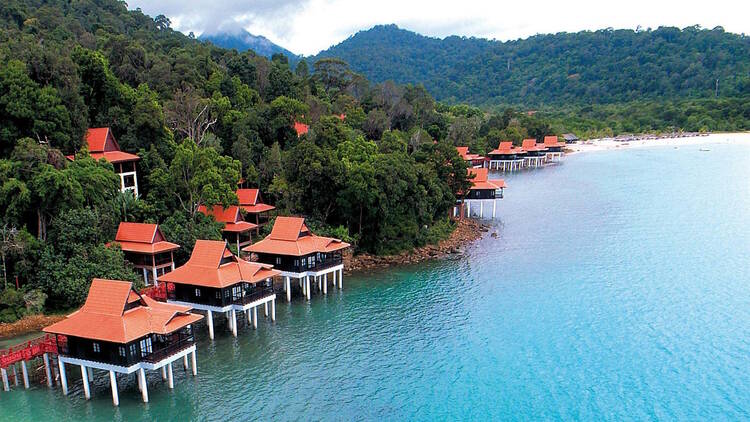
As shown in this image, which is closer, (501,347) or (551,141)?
(501,347)

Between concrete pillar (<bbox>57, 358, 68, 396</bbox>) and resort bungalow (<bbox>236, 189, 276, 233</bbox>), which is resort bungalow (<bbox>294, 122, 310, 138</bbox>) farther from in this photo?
concrete pillar (<bbox>57, 358, 68, 396</bbox>)

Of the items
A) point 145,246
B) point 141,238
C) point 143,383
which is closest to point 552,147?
point 141,238

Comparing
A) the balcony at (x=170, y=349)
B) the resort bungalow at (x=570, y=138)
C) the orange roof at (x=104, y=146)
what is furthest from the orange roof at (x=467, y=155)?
the balcony at (x=170, y=349)

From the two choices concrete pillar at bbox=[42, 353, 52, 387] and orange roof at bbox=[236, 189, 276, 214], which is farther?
orange roof at bbox=[236, 189, 276, 214]

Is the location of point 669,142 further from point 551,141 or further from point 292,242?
point 292,242

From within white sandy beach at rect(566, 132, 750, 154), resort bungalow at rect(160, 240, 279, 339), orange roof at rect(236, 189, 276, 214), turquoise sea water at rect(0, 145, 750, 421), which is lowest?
turquoise sea water at rect(0, 145, 750, 421)

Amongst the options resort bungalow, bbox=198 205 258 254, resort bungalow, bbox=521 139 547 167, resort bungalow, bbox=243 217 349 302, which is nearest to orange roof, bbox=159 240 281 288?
resort bungalow, bbox=243 217 349 302

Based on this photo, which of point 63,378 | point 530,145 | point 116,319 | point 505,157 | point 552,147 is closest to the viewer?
point 116,319

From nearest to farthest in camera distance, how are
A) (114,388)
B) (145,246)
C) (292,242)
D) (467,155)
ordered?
(114,388) < (145,246) < (292,242) < (467,155)

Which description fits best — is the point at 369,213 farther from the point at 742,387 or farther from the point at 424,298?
the point at 742,387
